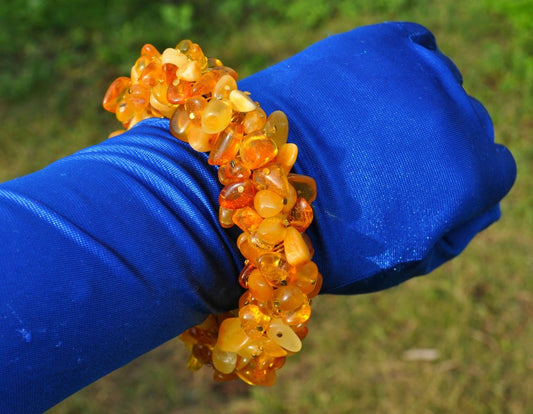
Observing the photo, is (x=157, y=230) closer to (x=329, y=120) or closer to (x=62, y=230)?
(x=62, y=230)

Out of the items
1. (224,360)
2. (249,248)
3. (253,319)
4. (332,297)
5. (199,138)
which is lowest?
(332,297)

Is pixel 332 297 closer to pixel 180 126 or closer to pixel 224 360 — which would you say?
pixel 224 360

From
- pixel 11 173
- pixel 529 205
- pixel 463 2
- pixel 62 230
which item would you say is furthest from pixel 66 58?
pixel 62 230

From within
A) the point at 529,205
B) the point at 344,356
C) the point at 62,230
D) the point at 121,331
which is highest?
the point at 62,230

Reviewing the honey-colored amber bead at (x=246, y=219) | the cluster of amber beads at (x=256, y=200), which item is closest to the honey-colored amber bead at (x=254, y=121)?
the cluster of amber beads at (x=256, y=200)

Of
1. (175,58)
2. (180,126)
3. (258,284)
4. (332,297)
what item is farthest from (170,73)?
(332,297)

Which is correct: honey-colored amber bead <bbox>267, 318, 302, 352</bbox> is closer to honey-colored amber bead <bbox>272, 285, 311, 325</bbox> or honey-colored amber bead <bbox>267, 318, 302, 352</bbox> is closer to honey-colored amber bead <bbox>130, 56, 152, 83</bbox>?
honey-colored amber bead <bbox>272, 285, 311, 325</bbox>

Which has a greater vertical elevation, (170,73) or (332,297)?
(170,73)
